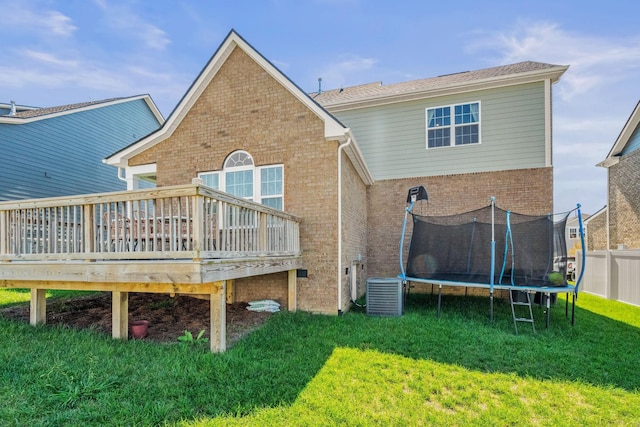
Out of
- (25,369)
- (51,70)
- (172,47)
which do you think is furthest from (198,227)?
(51,70)

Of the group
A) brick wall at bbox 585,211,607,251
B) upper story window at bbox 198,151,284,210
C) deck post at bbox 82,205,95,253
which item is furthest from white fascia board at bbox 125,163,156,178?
brick wall at bbox 585,211,607,251

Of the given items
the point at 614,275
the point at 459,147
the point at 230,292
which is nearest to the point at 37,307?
the point at 230,292

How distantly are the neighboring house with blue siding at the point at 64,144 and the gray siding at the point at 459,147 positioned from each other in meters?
10.7

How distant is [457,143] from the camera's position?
1041 cm

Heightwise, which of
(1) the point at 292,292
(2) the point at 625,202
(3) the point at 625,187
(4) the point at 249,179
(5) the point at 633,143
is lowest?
(1) the point at 292,292

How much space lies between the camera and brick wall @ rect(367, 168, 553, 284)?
9625 mm

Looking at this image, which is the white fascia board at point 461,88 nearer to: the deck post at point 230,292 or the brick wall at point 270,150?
the brick wall at point 270,150

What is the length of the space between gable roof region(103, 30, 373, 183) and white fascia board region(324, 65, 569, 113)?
3.31 metres

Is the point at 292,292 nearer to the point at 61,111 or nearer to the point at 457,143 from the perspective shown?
the point at 457,143

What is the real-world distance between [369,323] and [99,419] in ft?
15.5

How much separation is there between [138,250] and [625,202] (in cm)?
1647

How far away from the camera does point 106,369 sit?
4.14 m

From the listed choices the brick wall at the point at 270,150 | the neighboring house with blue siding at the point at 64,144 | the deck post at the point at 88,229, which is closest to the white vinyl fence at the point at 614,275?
the brick wall at the point at 270,150

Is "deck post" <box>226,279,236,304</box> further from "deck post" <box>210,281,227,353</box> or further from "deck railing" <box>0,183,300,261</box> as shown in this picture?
"deck post" <box>210,281,227,353</box>
